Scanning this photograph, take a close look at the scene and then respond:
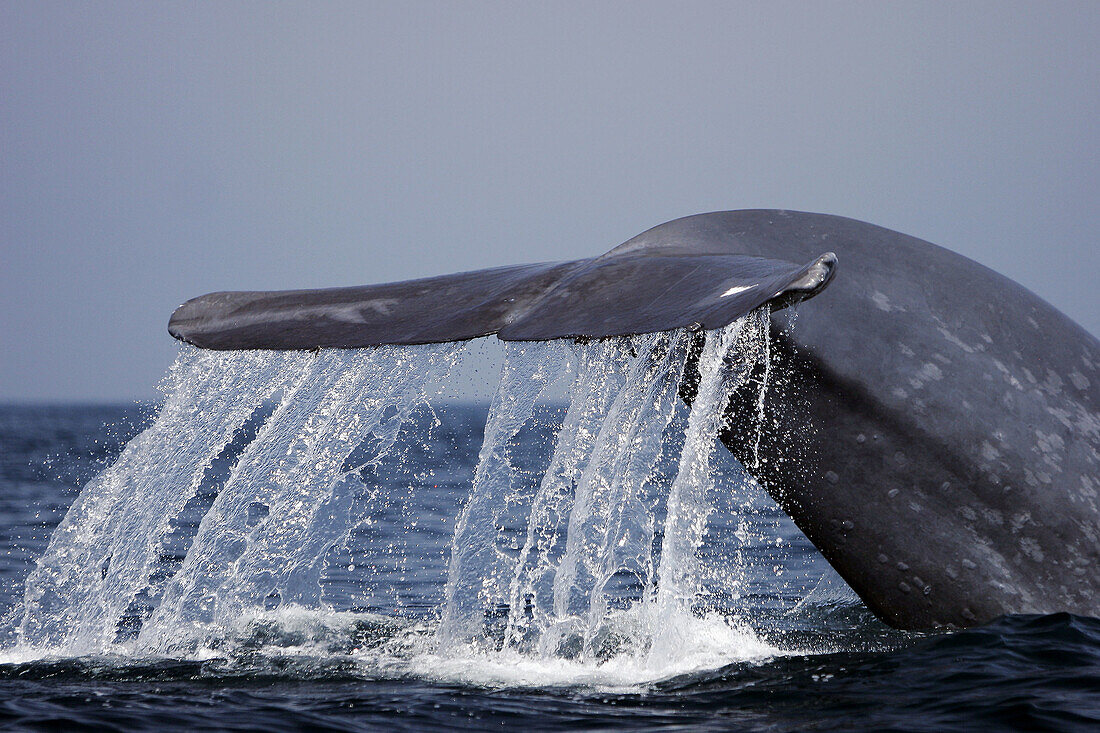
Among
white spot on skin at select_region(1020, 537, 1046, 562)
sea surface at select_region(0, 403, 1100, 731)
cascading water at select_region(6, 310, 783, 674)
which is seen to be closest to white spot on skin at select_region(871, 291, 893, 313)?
cascading water at select_region(6, 310, 783, 674)

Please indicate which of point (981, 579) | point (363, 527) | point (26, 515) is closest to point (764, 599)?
point (981, 579)

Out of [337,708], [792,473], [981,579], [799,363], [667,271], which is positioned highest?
[667,271]

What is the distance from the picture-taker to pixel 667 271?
12.8 feet

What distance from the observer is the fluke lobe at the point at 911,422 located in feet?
14.3

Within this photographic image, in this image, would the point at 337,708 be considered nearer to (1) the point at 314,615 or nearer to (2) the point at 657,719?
(2) the point at 657,719

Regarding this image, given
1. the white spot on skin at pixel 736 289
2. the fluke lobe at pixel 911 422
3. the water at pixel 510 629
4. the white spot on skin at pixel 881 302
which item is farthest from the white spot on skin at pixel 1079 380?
the white spot on skin at pixel 736 289

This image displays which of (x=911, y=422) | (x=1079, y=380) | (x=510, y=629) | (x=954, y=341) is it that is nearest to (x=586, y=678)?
(x=510, y=629)

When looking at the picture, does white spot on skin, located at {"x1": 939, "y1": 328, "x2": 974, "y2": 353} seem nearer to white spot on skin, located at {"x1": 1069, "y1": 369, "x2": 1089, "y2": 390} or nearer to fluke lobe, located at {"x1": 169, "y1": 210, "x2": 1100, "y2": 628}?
fluke lobe, located at {"x1": 169, "y1": 210, "x2": 1100, "y2": 628}

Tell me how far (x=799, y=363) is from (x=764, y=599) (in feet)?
13.2

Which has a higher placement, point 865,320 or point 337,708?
point 865,320

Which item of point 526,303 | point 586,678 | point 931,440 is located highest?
point 526,303

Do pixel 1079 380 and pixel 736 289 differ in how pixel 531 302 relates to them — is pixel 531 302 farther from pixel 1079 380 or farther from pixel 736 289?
pixel 1079 380

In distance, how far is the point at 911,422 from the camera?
4.38 m

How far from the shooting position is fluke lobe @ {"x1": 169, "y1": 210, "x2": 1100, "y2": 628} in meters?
4.37
